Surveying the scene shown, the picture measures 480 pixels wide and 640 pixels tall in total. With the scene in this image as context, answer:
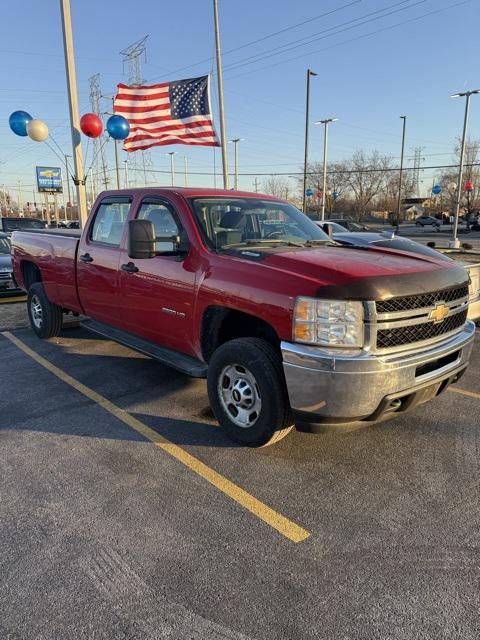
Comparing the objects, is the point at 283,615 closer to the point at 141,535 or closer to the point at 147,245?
the point at 141,535

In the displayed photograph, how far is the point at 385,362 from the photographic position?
2.96m

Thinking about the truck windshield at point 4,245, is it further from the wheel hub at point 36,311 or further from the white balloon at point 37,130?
the wheel hub at point 36,311

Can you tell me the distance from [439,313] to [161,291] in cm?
233

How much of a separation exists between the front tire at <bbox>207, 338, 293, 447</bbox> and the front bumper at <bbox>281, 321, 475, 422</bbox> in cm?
21

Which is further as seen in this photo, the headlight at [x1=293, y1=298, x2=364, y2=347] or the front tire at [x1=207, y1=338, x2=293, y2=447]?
the front tire at [x1=207, y1=338, x2=293, y2=447]

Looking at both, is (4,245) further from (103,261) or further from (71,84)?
(103,261)

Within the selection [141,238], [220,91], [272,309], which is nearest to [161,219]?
[141,238]

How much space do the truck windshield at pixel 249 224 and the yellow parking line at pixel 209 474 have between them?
1.64 meters

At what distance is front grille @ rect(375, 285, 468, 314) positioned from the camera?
119 inches

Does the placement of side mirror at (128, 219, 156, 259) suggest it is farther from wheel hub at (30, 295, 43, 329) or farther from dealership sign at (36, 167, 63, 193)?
dealership sign at (36, 167, 63, 193)

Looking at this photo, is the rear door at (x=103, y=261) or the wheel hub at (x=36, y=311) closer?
the rear door at (x=103, y=261)

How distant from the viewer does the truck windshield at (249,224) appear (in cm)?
409

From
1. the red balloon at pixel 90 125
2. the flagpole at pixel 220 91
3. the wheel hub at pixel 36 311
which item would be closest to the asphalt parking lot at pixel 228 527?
the wheel hub at pixel 36 311

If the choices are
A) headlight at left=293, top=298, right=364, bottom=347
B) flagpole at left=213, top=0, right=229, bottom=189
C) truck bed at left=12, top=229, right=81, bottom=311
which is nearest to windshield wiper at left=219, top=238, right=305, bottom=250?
headlight at left=293, top=298, right=364, bottom=347
